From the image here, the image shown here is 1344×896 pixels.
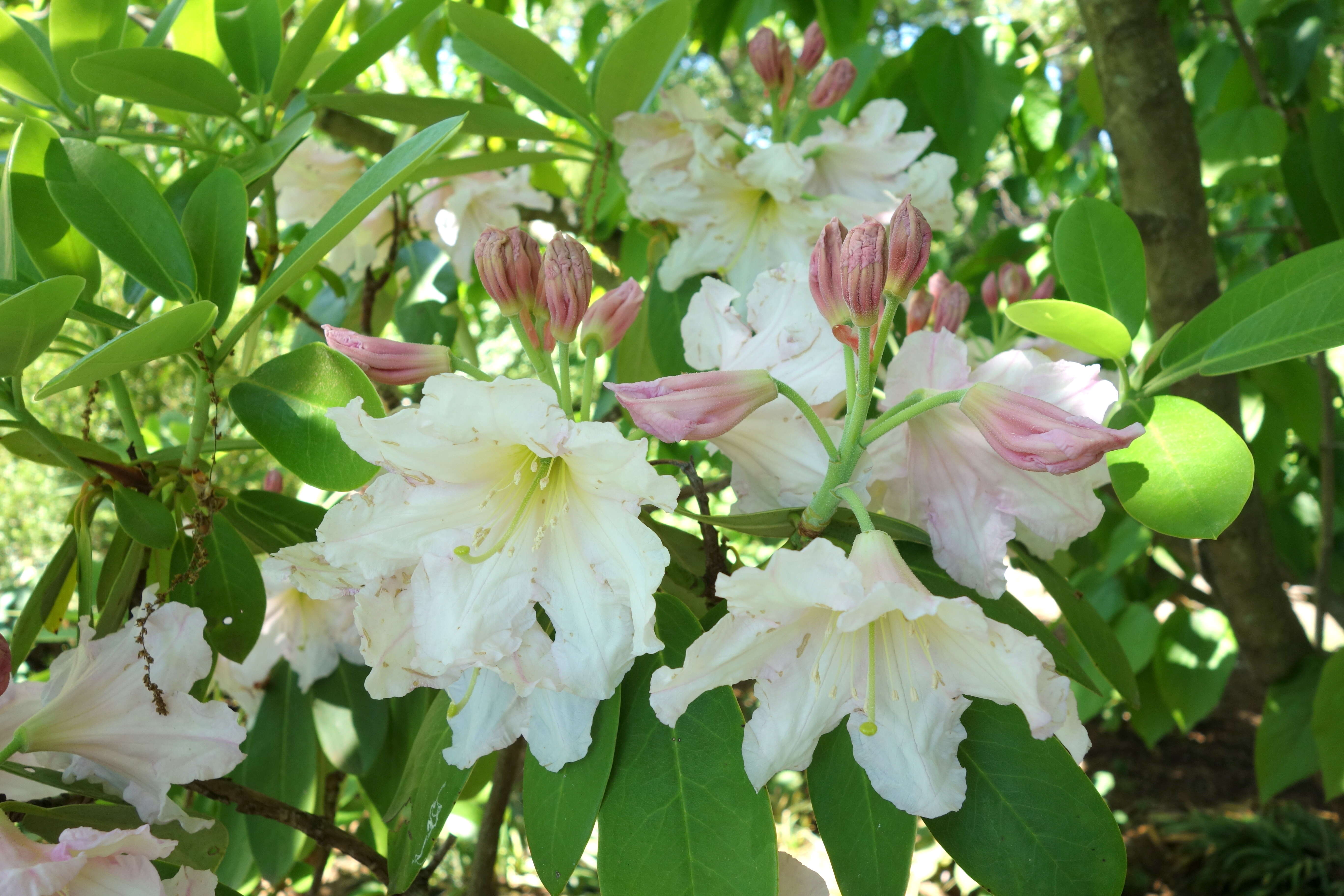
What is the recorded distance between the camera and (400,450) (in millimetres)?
601

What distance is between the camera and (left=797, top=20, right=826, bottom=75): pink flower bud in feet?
4.11

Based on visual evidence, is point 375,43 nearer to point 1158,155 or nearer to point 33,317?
point 33,317

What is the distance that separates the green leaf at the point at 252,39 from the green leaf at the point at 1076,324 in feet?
2.41

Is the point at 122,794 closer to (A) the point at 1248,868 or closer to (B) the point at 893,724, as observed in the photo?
(B) the point at 893,724

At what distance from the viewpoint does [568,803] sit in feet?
2.09

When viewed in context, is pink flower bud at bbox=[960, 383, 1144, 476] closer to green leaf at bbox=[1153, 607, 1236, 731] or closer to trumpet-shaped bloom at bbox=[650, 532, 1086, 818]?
trumpet-shaped bloom at bbox=[650, 532, 1086, 818]

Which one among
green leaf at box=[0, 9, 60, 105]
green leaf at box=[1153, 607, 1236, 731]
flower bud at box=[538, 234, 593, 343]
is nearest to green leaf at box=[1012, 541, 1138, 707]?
flower bud at box=[538, 234, 593, 343]

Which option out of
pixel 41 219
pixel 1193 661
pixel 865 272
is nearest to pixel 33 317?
pixel 41 219

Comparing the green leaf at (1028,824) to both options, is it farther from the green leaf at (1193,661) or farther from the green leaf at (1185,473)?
the green leaf at (1193,661)

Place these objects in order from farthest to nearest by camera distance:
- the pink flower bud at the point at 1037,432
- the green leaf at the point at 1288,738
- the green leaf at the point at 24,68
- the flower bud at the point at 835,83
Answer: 1. the green leaf at the point at 1288,738
2. the flower bud at the point at 835,83
3. the green leaf at the point at 24,68
4. the pink flower bud at the point at 1037,432

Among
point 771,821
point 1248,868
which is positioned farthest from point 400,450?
point 1248,868

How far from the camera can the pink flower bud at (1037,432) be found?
1.76 feet

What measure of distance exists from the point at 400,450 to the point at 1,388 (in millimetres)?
361

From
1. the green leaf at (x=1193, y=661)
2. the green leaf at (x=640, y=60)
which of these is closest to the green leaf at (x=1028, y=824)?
the green leaf at (x=640, y=60)
